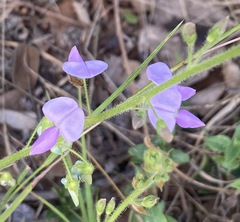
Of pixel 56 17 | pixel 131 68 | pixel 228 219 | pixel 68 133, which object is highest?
pixel 68 133

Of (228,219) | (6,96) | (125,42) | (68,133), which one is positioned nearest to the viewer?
(68,133)

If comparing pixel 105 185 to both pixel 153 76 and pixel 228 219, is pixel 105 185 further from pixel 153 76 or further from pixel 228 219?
pixel 153 76

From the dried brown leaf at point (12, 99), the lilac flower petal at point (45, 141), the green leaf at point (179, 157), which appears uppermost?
the lilac flower petal at point (45, 141)

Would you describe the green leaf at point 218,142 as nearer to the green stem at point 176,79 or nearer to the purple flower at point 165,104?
the purple flower at point 165,104

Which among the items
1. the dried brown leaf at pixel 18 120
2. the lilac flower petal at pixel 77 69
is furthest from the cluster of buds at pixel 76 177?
the dried brown leaf at pixel 18 120

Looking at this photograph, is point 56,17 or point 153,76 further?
point 56,17

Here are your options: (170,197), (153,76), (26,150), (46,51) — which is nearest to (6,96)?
(46,51)

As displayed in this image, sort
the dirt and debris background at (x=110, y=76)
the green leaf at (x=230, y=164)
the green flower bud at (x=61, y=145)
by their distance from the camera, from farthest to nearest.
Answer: the dirt and debris background at (x=110, y=76) → the green leaf at (x=230, y=164) → the green flower bud at (x=61, y=145)

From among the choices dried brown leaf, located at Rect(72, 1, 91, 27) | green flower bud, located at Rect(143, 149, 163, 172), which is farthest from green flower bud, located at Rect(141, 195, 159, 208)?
dried brown leaf, located at Rect(72, 1, 91, 27)
